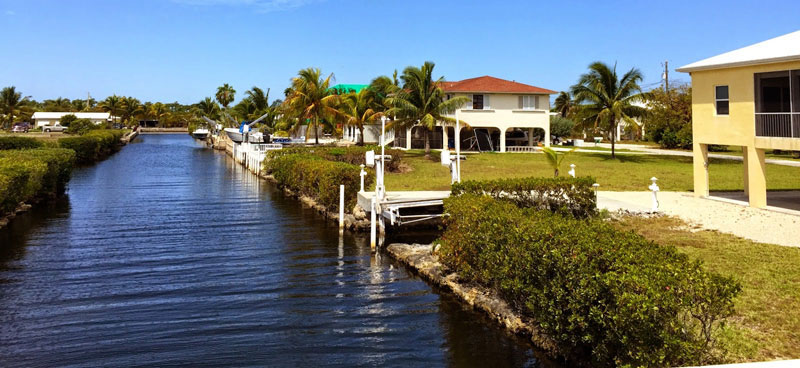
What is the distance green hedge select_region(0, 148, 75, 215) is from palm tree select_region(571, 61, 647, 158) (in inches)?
1259

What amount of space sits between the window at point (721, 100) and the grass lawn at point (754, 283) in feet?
20.6

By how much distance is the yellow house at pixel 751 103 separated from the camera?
1947 cm

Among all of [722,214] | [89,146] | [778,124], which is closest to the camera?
[722,214]

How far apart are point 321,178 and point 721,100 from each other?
15461 millimetres

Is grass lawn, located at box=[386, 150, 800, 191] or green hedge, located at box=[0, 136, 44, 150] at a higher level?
green hedge, located at box=[0, 136, 44, 150]

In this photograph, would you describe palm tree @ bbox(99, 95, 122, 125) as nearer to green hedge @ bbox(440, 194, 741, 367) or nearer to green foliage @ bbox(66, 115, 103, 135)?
green foliage @ bbox(66, 115, 103, 135)

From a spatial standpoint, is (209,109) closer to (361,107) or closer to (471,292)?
(361,107)

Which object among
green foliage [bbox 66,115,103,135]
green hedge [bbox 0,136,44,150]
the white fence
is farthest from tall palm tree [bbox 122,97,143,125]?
green hedge [bbox 0,136,44,150]

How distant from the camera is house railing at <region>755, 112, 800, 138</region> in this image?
63.6 ft

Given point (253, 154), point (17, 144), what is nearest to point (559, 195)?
point (253, 154)

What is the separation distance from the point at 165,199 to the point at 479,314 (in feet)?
76.6

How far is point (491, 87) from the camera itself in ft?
164

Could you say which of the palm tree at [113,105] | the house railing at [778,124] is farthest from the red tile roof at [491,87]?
the palm tree at [113,105]

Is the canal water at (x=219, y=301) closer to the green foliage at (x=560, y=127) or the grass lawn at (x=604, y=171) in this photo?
the grass lawn at (x=604, y=171)
